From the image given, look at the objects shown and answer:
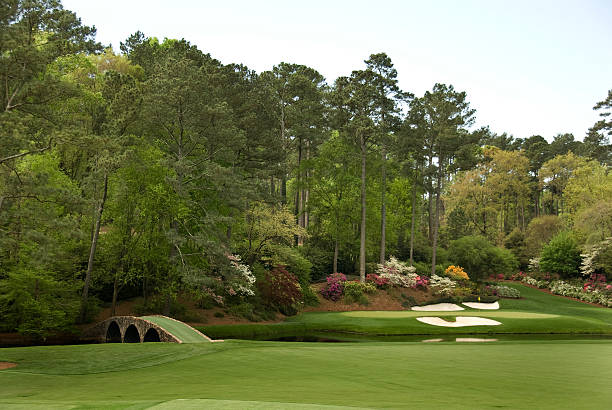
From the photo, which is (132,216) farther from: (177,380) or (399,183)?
(399,183)

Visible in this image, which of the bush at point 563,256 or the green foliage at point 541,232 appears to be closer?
the bush at point 563,256

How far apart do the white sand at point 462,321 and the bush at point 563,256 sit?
2721 cm

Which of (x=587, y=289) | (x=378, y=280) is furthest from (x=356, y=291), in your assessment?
(x=587, y=289)

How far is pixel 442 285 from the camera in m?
40.4

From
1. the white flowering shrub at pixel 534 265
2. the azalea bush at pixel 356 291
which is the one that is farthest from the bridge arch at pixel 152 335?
the white flowering shrub at pixel 534 265

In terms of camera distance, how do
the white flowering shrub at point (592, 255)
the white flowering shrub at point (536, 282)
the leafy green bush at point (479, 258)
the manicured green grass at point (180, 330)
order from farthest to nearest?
the white flowering shrub at point (536, 282) < the leafy green bush at point (479, 258) < the white flowering shrub at point (592, 255) < the manicured green grass at point (180, 330)

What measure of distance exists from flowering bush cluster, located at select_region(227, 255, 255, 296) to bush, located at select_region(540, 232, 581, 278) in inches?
1499

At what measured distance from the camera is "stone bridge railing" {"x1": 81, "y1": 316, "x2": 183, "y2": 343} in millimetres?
18206

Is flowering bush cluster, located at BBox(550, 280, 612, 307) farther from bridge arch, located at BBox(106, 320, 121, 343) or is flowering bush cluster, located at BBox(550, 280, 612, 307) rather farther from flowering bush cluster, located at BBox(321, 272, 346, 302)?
bridge arch, located at BBox(106, 320, 121, 343)

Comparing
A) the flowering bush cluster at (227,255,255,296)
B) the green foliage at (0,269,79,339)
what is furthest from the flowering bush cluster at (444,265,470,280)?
the green foliage at (0,269,79,339)

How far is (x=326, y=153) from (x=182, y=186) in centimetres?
1980

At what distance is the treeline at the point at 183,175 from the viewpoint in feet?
48.4

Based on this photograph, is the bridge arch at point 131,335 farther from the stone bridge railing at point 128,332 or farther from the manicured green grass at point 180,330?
the manicured green grass at point 180,330

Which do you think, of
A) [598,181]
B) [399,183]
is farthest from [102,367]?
[598,181]
